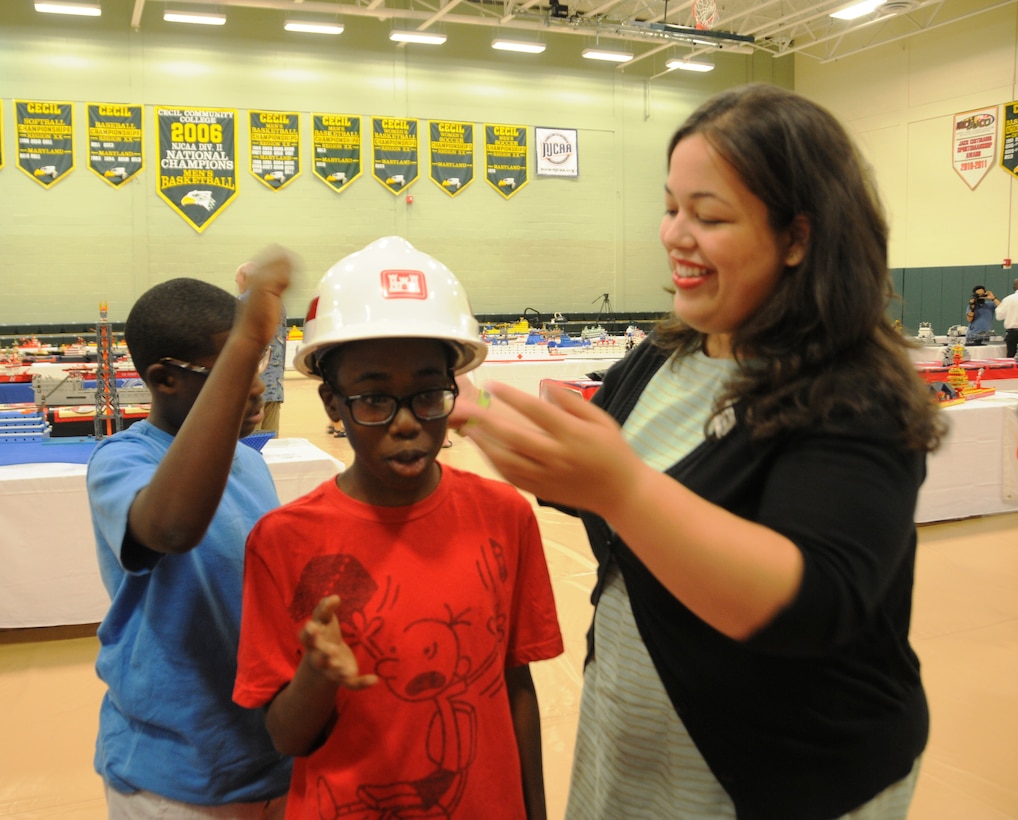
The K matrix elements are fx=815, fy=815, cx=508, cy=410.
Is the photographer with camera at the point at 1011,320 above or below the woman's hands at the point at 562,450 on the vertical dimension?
above

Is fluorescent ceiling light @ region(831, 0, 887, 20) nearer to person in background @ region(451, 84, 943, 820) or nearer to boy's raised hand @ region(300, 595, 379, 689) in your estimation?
person in background @ region(451, 84, 943, 820)

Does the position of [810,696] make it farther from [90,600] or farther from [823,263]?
[90,600]

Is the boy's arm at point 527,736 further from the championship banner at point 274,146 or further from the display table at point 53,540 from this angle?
the championship banner at point 274,146

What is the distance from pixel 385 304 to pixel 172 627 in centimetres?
58

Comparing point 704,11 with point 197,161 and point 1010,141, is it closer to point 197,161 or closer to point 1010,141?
point 1010,141

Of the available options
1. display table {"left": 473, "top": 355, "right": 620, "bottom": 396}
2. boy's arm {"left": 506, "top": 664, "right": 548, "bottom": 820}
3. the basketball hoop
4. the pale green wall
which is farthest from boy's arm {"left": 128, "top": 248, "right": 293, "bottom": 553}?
the pale green wall

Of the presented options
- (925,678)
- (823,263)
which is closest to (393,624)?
(823,263)

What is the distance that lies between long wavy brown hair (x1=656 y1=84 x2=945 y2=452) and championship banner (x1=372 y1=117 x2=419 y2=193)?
16081 mm

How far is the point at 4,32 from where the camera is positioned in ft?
46.3

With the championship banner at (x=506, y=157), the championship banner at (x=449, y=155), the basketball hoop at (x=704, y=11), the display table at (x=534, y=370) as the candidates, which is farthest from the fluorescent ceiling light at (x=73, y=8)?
the display table at (x=534, y=370)

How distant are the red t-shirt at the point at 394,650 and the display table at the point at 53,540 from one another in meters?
2.58

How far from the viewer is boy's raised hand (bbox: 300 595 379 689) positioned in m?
0.90

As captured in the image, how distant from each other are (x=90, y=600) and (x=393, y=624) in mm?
3219

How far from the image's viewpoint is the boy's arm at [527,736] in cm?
119
